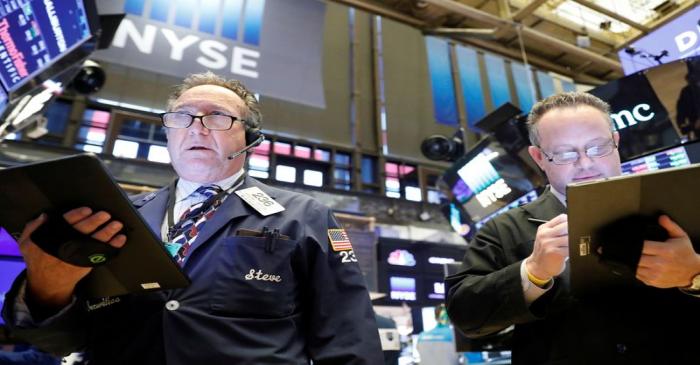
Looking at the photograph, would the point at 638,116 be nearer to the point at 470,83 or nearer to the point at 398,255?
the point at 470,83

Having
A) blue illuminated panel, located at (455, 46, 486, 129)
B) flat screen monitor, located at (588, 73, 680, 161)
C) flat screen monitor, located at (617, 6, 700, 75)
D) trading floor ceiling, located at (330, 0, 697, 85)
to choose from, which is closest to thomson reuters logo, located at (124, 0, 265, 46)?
blue illuminated panel, located at (455, 46, 486, 129)

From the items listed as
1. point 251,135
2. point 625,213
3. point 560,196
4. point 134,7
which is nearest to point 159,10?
point 134,7

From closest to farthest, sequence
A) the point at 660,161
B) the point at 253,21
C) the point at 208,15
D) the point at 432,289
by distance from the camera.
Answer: the point at 660,161 < the point at 208,15 < the point at 253,21 < the point at 432,289

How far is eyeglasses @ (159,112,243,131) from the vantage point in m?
1.83

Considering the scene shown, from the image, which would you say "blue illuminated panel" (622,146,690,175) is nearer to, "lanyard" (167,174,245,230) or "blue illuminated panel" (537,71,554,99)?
"lanyard" (167,174,245,230)

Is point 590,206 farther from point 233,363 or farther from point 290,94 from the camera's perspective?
point 290,94

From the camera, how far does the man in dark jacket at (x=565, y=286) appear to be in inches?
48.1

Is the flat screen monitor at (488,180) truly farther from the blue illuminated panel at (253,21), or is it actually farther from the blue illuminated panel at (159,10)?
the blue illuminated panel at (159,10)

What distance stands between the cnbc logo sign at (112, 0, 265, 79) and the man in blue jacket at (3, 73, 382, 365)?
3.81 meters

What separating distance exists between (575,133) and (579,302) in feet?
1.83

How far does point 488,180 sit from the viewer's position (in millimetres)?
5289

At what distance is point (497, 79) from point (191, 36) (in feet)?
15.2

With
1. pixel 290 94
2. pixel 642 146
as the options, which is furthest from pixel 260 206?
pixel 290 94

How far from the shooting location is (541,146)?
166cm
